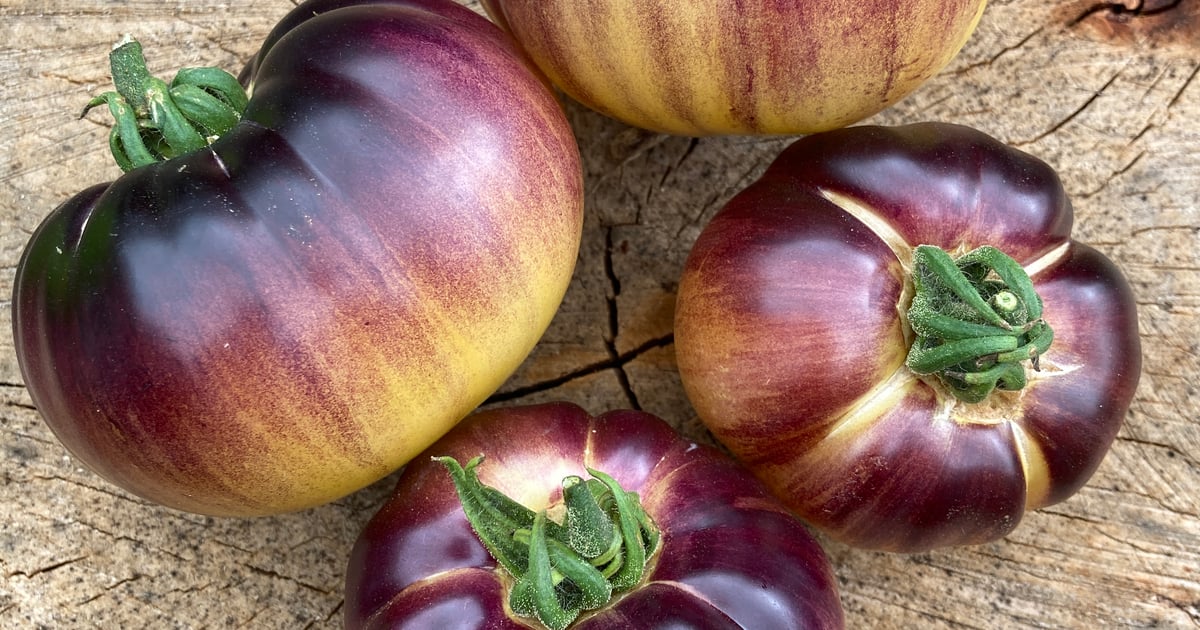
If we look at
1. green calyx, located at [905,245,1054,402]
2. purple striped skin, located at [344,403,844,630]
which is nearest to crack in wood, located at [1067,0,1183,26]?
green calyx, located at [905,245,1054,402]

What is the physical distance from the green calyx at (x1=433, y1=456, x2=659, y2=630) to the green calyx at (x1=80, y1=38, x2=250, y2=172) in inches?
17.8

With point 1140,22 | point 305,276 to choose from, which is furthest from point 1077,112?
point 305,276

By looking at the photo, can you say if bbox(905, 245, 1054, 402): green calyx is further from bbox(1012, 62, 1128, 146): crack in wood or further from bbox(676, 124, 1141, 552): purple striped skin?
bbox(1012, 62, 1128, 146): crack in wood

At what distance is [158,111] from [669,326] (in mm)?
770

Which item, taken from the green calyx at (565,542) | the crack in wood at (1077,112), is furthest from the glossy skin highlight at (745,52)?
the green calyx at (565,542)

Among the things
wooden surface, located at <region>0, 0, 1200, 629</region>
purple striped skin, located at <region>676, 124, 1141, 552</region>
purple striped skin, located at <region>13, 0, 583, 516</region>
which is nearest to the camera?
purple striped skin, located at <region>13, 0, 583, 516</region>

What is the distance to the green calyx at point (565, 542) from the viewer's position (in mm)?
994

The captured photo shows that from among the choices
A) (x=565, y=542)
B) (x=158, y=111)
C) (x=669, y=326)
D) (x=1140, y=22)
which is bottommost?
(x=669, y=326)

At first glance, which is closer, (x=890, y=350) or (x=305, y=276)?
(x=305, y=276)

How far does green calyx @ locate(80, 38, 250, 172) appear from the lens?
106cm

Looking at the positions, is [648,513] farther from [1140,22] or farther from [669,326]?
[1140,22]

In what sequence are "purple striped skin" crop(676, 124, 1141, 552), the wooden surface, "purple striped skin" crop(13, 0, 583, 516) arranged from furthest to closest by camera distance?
the wooden surface → "purple striped skin" crop(676, 124, 1141, 552) → "purple striped skin" crop(13, 0, 583, 516)

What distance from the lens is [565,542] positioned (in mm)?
1057

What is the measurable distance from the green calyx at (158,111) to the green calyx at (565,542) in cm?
45
